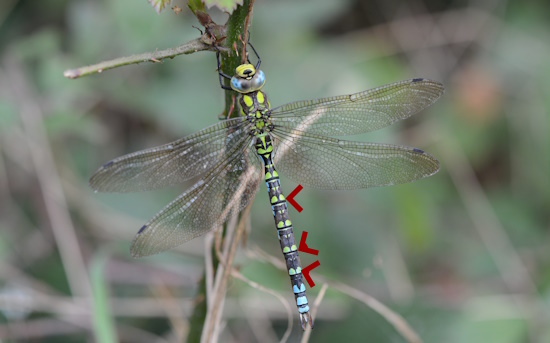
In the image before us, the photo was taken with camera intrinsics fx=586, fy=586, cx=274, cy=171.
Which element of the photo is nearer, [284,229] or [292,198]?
[284,229]

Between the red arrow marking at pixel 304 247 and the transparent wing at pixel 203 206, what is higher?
the red arrow marking at pixel 304 247

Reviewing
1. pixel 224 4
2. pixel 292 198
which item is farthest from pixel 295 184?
pixel 224 4

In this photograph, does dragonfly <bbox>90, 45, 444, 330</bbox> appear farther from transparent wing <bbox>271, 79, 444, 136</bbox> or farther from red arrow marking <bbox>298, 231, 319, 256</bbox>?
red arrow marking <bbox>298, 231, 319, 256</bbox>

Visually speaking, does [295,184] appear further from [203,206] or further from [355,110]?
[203,206]

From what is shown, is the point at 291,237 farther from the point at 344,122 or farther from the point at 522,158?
the point at 522,158

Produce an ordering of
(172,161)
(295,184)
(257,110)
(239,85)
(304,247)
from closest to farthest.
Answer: (239,85)
(172,161)
(257,110)
(304,247)
(295,184)

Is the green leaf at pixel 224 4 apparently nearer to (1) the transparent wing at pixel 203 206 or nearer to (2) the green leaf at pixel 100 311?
(1) the transparent wing at pixel 203 206

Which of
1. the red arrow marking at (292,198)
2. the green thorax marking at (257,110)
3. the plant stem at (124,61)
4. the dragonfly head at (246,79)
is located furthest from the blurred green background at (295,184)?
the plant stem at (124,61)
